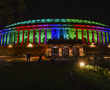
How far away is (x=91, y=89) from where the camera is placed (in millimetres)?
4852

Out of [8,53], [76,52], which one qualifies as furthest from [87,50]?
[8,53]

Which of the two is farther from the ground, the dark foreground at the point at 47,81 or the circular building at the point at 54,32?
the circular building at the point at 54,32

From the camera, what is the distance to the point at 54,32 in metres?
35.0

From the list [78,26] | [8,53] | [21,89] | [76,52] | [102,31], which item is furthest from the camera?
[102,31]

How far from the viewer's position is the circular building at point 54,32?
3412 centimetres

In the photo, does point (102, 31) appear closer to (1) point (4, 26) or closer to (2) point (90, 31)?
(2) point (90, 31)

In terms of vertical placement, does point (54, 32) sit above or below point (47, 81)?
above

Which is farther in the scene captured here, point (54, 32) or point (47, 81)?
point (54, 32)

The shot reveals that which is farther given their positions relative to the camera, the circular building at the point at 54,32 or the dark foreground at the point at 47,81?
the circular building at the point at 54,32

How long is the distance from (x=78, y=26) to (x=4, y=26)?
31.0m

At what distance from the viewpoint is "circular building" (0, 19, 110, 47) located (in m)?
34.1

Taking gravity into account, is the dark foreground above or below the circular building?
below

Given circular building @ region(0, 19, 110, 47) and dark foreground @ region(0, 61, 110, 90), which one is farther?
circular building @ region(0, 19, 110, 47)

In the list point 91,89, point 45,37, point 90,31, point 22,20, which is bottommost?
point 91,89
